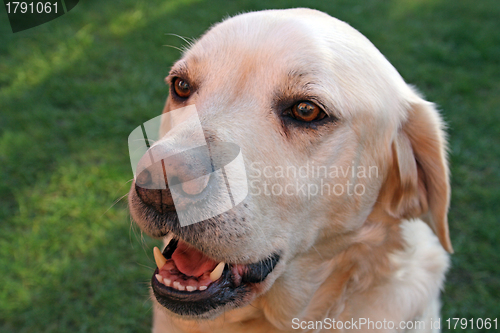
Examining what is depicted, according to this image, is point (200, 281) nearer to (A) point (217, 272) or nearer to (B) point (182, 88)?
(A) point (217, 272)

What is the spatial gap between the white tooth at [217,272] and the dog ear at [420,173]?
1.05m

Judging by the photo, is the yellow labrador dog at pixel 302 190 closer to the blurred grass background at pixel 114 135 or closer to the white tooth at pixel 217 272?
the white tooth at pixel 217 272

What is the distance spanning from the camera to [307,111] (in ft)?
6.54

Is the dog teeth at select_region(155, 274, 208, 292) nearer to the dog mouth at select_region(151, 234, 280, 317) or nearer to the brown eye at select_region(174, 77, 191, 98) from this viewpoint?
the dog mouth at select_region(151, 234, 280, 317)

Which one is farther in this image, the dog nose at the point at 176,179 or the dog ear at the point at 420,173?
the dog ear at the point at 420,173

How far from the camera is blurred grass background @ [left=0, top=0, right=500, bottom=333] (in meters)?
3.56

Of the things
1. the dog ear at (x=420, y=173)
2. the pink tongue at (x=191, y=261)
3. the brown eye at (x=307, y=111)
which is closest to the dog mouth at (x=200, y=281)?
the pink tongue at (x=191, y=261)

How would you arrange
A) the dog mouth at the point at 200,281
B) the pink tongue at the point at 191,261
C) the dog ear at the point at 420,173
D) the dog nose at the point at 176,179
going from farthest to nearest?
1. the dog ear at the point at 420,173
2. the pink tongue at the point at 191,261
3. the dog mouth at the point at 200,281
4. the dog nose at the point at 176,179

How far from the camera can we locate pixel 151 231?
1.82 m

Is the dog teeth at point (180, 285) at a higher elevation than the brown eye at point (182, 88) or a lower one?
lower

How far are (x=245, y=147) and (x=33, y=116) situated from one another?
4033 mm

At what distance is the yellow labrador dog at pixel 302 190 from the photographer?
6.23 feet

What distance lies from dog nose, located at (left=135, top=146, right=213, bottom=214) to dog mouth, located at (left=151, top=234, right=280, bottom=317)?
13.9 inches

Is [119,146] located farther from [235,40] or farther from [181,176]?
[181,176]
